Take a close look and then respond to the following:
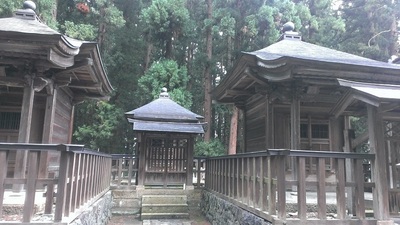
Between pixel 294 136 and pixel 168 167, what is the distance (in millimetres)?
5688

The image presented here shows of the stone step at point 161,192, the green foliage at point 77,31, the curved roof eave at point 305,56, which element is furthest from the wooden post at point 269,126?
the green foliage at point 77,31

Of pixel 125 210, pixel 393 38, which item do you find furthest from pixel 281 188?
pixel 393 38

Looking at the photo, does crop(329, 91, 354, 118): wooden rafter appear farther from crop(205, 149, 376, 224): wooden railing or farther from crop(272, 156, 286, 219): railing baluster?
crop(272, 156, 286, 219): railing baluster

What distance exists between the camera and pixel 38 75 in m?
6.15

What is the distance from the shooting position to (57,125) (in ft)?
26.8

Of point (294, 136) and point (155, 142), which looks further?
point (155, 142)

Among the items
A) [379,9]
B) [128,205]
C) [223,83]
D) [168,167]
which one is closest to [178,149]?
[168,167]

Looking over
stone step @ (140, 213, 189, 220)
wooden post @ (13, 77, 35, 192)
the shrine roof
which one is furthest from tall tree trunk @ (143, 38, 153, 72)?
wooden post @ (13, 77, 35, 192)

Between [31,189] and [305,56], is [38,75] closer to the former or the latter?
[31,189]

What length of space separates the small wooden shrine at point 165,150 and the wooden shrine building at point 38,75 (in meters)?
2.63

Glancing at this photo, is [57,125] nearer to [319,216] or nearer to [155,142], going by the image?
[155,142]

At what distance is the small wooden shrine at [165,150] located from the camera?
11055mm

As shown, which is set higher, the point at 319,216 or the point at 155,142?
the point at 155,142

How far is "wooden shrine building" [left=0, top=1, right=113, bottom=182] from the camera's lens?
541 centimetres
